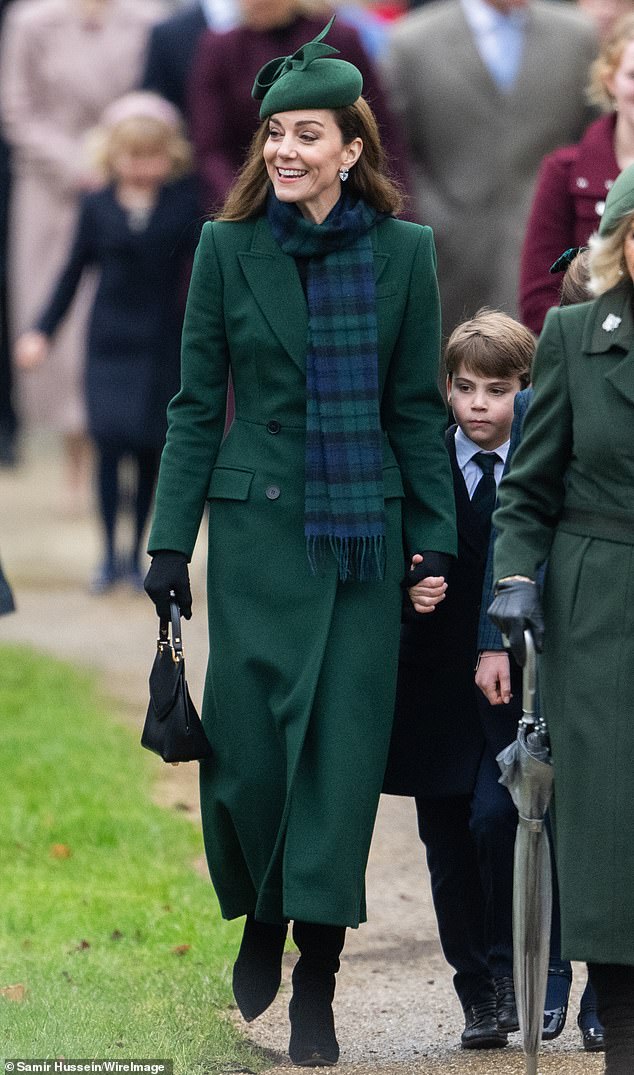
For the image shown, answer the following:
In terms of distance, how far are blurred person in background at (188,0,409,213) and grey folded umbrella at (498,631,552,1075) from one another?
4.69m

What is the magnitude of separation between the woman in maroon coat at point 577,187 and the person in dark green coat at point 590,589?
5.94 ft

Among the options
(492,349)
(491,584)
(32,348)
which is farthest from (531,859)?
(32,348)

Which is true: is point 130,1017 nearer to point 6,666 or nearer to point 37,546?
point 6,666

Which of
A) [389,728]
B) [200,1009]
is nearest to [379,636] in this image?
[389,728]

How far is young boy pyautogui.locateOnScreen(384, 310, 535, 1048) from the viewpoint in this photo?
505 centimetres

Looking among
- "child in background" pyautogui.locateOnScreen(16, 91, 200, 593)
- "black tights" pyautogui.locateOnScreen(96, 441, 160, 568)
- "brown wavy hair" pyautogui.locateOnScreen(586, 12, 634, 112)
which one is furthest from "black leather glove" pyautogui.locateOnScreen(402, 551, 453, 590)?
"black tights" pyautogui.locateOnScreen(96, 441, 160, 568)

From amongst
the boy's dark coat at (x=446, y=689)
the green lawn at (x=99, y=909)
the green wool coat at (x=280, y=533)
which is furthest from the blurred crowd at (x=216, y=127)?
the green wool coat at (x=280, y=533)

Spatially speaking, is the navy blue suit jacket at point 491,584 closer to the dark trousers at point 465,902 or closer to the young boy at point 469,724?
the young boy at point 469,724

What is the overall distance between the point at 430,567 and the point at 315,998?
3.06 feet

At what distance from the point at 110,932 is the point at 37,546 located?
5.57m

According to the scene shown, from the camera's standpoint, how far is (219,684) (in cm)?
493

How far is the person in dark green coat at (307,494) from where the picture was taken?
4797 millimetres

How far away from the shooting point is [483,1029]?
510cm

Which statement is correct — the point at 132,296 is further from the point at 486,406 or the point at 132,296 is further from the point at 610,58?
the point at 486,406
